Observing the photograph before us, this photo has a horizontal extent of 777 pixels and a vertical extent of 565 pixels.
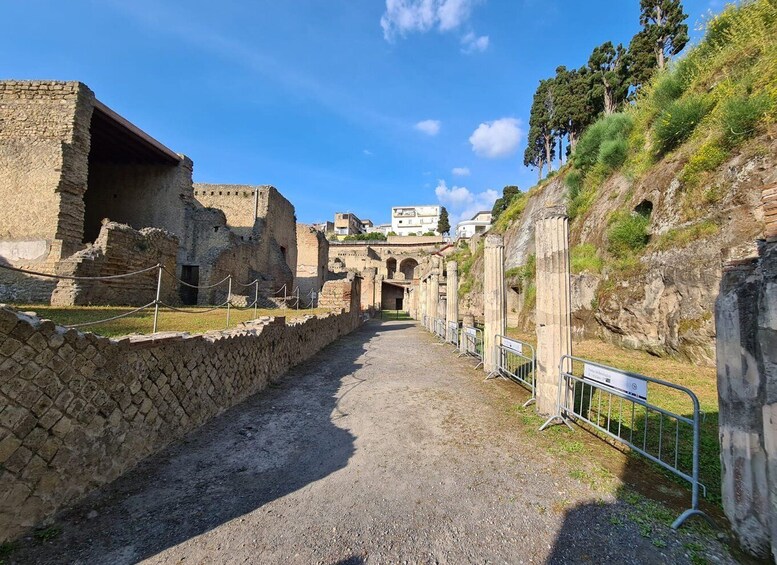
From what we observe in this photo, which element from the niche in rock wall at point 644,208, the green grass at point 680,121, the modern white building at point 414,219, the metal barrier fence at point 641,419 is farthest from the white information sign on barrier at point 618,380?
the modern white building at point 414,219

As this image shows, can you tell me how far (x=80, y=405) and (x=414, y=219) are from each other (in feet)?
364

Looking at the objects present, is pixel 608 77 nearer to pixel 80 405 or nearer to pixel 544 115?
pixel 544 115

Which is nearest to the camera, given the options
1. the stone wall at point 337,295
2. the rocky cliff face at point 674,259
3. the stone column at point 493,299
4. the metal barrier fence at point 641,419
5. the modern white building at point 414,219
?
the metal barrier fence at point 641,419

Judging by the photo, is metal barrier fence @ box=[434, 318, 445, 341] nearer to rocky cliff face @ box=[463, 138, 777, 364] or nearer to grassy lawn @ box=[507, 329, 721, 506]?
rocky cliff face @ box=[463, 138, 777, 364]

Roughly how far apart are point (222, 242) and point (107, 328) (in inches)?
735

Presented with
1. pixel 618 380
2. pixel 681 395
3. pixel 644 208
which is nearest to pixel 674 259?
pixel 644 208

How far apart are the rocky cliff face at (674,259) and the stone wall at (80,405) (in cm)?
590

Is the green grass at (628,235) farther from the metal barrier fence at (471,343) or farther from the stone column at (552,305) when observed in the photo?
Answer: the stone column at (552,305)

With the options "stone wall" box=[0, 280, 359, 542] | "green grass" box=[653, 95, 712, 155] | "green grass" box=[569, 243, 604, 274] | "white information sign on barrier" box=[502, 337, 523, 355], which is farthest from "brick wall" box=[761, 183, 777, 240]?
"green grass" box=[653, 95, 712, 155]

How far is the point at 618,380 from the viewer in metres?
3.88

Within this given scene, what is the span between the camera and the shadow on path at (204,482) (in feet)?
7.92

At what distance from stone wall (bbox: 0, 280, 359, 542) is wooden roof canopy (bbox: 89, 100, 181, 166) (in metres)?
17.8

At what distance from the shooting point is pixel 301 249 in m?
40.5

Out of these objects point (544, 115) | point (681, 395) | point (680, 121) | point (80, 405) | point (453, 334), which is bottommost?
point (681, 395)
